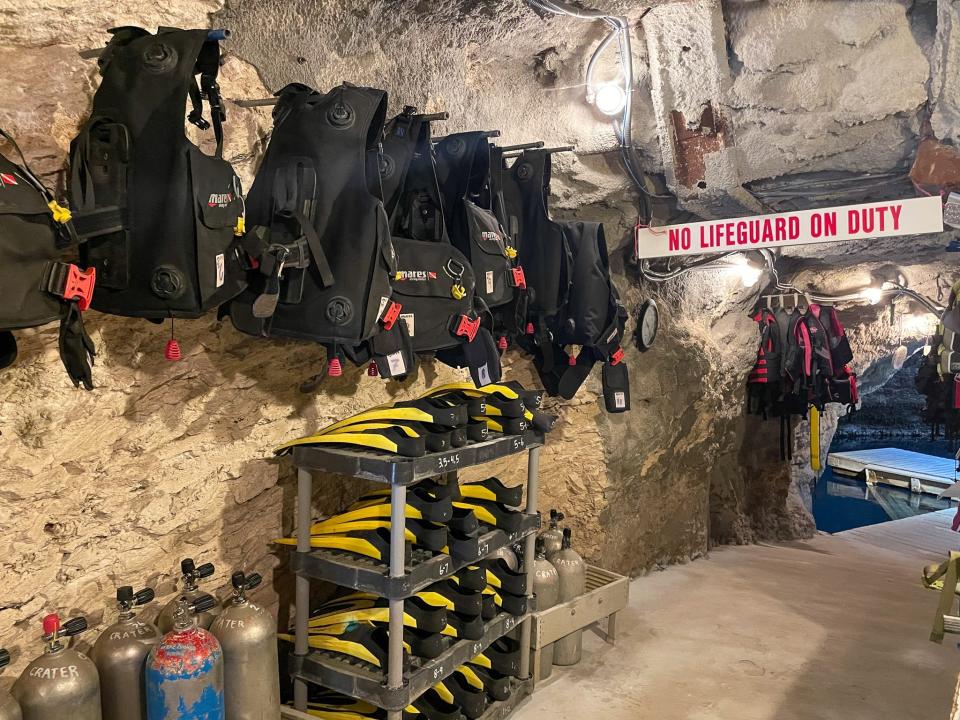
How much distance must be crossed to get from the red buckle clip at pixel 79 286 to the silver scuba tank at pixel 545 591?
225cm

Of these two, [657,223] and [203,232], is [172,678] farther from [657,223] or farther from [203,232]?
[657,223]

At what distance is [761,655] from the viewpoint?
3875 mm

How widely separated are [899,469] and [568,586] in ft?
39.0

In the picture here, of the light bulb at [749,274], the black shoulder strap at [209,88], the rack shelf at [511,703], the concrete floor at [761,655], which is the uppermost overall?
the black shoulder strap at [209,88]

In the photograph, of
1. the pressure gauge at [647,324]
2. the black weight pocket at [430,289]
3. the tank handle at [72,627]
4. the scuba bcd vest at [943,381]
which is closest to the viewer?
the tank handle at [72,627]

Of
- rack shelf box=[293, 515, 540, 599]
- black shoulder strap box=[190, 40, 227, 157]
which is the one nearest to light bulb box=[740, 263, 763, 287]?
rack shelf box=[293, 515, 540, 599]

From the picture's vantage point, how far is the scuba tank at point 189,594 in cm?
235

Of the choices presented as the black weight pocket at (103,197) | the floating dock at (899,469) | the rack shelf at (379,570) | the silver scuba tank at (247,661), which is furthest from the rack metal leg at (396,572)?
the floating dock at (899,469)

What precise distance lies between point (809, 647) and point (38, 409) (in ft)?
12.2

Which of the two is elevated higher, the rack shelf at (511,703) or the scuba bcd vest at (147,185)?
the scuba bcd vest at (147,185)

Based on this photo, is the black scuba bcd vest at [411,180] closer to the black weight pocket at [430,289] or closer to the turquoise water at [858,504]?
the black weight pocket at [430,289]

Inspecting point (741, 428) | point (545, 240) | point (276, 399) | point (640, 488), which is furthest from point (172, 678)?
point (741, 428)

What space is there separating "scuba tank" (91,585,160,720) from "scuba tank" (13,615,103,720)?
107mm

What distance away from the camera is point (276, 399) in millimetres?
2871
